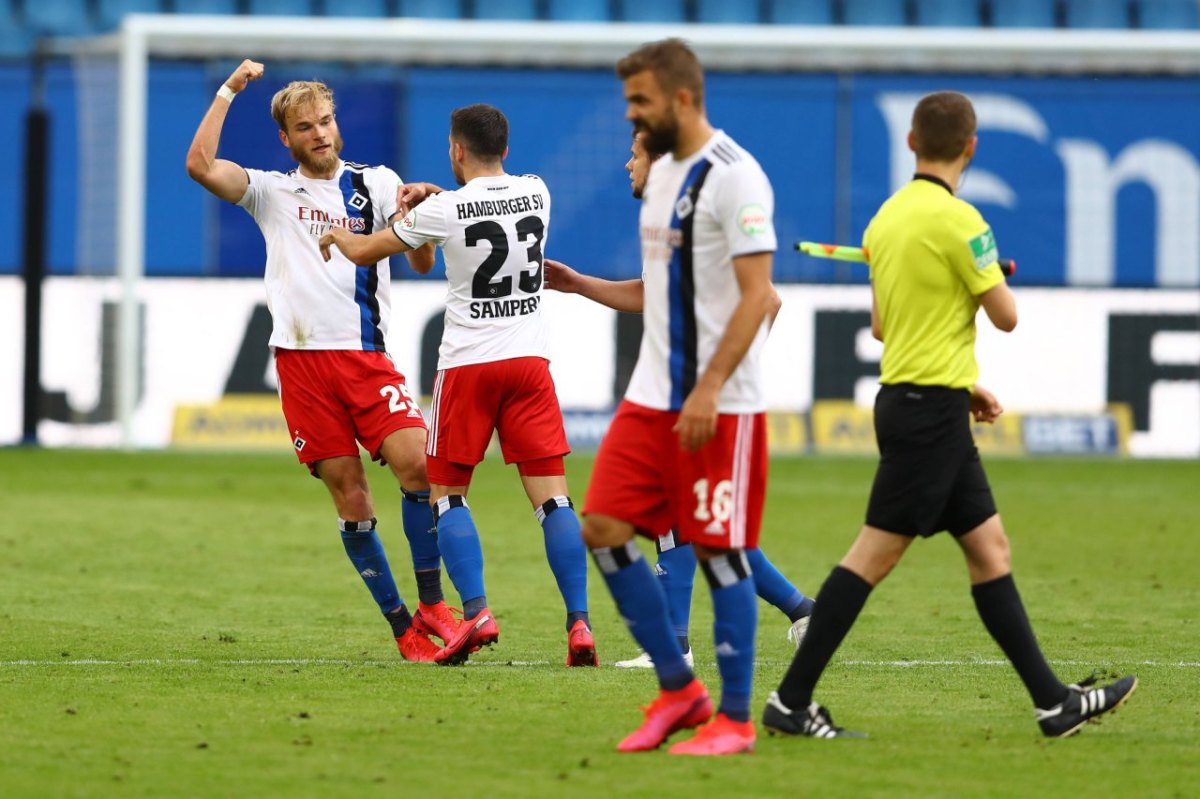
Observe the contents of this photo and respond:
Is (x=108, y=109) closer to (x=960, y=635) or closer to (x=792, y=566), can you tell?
(x=792, y=566)

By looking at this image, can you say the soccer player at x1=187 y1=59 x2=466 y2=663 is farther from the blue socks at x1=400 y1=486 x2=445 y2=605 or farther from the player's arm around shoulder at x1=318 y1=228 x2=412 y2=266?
the player's arm around shoulder at x1=318 y1=228 x2=412 y2=266

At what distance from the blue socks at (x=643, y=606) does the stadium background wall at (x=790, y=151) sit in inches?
527

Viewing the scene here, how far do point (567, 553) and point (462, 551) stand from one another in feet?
1.30

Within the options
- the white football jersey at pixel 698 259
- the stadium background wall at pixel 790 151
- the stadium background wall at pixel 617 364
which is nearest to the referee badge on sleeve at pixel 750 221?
the white football jersey at pixel 698 259

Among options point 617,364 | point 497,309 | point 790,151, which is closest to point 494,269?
point 497,309

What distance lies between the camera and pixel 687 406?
5.09 metres

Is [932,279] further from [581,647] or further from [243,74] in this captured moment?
[243,74]

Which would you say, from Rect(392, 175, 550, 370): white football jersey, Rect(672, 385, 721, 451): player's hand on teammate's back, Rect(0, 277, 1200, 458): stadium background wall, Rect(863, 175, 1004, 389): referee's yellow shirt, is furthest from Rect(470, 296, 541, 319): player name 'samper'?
Rect(0, 277, 1200, 458): stadium background wall

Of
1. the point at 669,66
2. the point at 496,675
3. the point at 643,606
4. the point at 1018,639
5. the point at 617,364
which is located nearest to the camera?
the point at 669,66

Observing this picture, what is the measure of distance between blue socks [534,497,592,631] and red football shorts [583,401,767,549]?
1672mm

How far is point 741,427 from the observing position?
17.1 feet

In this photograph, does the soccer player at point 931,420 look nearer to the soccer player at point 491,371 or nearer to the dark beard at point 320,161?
the soccer player at point 491,371

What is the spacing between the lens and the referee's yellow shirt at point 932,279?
5406 mm

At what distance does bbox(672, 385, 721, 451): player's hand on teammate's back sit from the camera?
505cm
